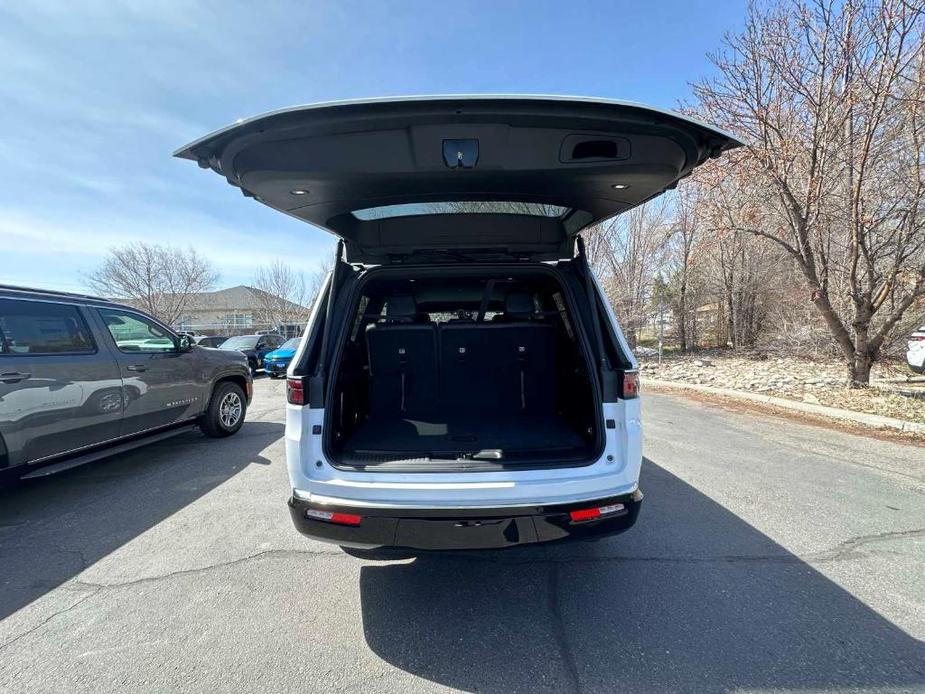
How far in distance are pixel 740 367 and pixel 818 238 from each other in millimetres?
5678

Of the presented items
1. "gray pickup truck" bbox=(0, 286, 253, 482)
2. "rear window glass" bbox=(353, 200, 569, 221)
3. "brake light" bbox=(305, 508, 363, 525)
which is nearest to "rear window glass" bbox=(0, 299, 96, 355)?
"gray pickup truck" bbox=(0, 286, 253, 482)

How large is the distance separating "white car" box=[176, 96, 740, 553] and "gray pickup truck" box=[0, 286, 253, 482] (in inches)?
111

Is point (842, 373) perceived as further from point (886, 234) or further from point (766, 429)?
point (766, 429)

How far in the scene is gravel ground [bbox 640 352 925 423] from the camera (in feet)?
20.5

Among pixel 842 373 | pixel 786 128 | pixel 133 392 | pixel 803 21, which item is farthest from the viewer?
pixel 842 373

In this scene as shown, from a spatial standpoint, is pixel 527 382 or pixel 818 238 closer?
pixel 527 382

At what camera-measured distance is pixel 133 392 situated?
4.08 metres

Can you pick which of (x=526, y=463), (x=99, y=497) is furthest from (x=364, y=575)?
(x=99, y=497)

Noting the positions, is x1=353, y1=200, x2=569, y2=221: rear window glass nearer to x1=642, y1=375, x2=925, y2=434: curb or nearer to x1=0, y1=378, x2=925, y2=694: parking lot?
x1=0, y1=378, x2=925, y2=694: parking lot

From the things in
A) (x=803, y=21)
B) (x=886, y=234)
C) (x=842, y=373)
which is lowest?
(x=842, y=373)

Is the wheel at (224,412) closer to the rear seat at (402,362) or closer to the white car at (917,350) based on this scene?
the rear seat at (402,362)

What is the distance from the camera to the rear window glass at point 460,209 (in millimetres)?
2564

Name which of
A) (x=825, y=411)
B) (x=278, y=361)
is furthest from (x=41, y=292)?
(x=825, y=411)

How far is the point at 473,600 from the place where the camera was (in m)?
2.18
